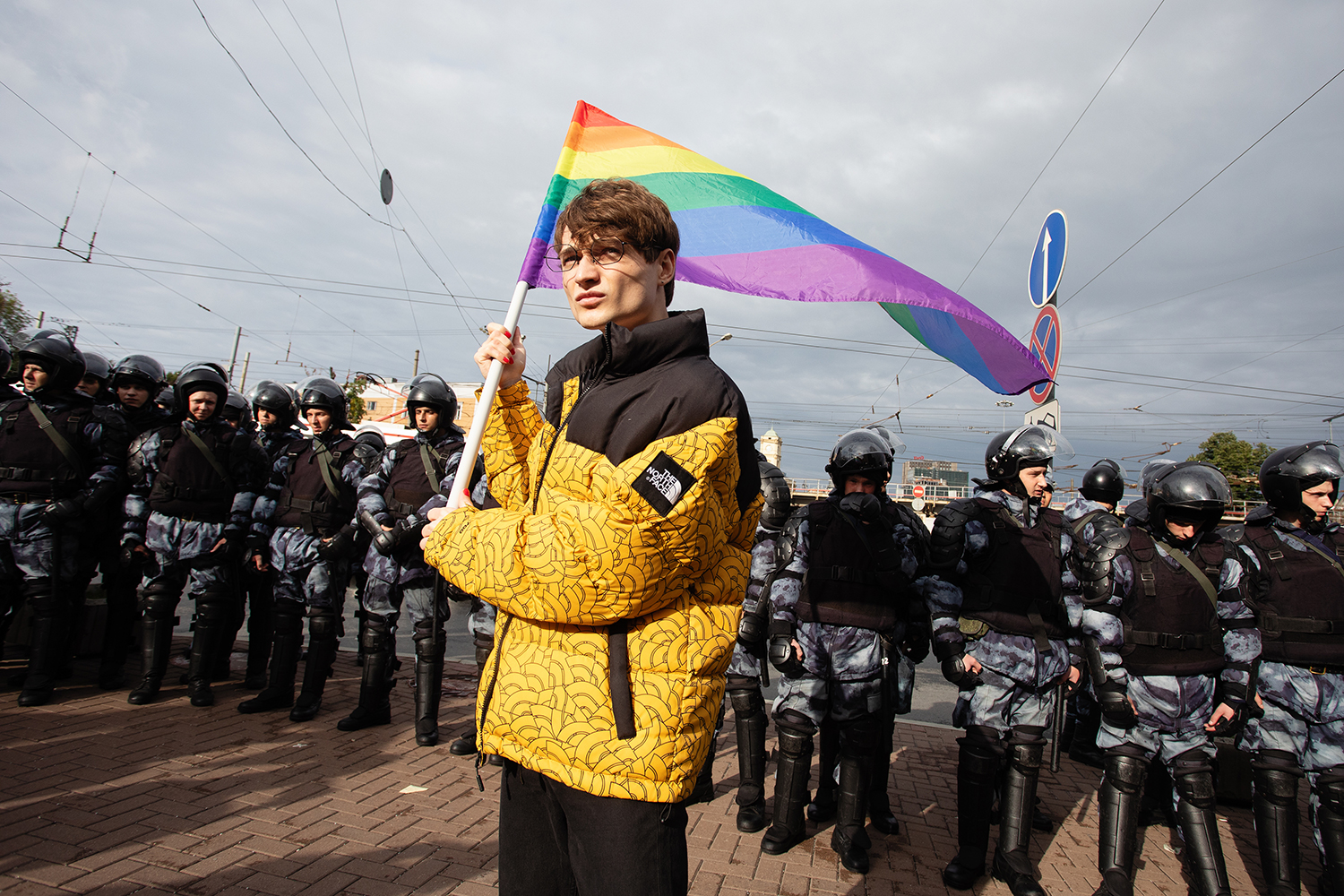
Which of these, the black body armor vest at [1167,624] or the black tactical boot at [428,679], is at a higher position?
the black body armor vest at [1167,624]

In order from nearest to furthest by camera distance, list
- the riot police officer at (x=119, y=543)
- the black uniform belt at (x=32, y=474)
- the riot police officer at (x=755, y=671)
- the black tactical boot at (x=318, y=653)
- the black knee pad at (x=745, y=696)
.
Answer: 1. the riot police officer at (x=755, y=671)
2. the black knee pad at (x=745, y=696)
3. the black uniform belt at (x=32, y=474)
4. the black tactical boot at (x=318, y=653)
5. the riot police officer at (x=119, y=543)

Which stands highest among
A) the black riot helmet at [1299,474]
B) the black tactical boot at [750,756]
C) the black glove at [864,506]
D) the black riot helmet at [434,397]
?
the black riot helmet at [434,397]

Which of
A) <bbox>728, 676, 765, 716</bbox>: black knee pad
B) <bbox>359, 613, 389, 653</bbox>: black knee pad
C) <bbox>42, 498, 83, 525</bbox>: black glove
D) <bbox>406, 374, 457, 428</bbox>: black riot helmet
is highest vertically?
<bbox>406, 374, 457, 428</bbox>: black riot helmet

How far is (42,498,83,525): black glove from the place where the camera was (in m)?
5.12

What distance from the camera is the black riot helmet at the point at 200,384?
5.76m

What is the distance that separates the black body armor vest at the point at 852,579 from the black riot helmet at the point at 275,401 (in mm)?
5048

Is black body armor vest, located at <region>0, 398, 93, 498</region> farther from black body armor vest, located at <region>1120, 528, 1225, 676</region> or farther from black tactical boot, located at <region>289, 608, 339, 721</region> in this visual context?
black body armor vest, located at <region>1120, 528, 1225, 676</region>

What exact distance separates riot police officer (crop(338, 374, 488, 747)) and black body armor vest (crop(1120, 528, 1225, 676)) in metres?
4.37

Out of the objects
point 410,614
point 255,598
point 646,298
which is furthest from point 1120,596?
point 255,598

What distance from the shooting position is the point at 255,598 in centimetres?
621

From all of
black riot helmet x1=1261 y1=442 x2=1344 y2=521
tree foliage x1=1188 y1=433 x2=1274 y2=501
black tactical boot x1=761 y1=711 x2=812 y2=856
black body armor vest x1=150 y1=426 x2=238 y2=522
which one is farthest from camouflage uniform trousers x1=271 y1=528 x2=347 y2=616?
tree foliage x1=1188 y1=433 x2=1274 y2=501

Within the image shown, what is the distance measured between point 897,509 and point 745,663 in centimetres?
149

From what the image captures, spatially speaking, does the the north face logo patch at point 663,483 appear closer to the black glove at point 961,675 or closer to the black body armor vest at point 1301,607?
the black glove at point 961,675

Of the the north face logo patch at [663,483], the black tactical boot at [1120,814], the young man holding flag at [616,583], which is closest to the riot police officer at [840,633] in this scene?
the black tactical boot at [1120,814]
